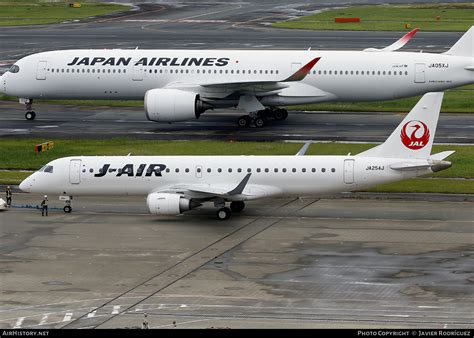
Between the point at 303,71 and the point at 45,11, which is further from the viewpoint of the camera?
the point at 45,11

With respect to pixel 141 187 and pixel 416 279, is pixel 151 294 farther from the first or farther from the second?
pixel 141 187

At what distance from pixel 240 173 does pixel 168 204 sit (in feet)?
11.9

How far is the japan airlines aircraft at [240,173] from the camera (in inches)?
1967

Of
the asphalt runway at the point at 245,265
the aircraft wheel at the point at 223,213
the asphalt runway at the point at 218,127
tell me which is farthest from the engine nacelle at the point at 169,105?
the aircraft wheel at the point at 223,213

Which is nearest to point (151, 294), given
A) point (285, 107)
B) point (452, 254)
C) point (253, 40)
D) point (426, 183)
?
point (452, 254)

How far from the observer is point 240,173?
51.3 metres

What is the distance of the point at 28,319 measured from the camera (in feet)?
119

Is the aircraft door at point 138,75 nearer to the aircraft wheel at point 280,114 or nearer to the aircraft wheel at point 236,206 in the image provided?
the aircraft wheel at point 280,114

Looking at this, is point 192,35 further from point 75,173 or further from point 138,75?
point 75,173

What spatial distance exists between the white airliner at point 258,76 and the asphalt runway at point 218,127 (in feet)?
4.73

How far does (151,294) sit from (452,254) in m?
11.7

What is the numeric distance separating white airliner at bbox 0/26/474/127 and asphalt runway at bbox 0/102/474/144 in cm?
144

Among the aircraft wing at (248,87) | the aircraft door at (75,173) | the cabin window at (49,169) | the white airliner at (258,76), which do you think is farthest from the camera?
the white airliner at (258,76)

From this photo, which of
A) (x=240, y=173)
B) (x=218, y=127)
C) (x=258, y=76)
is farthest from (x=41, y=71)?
(x=240, y=173)
